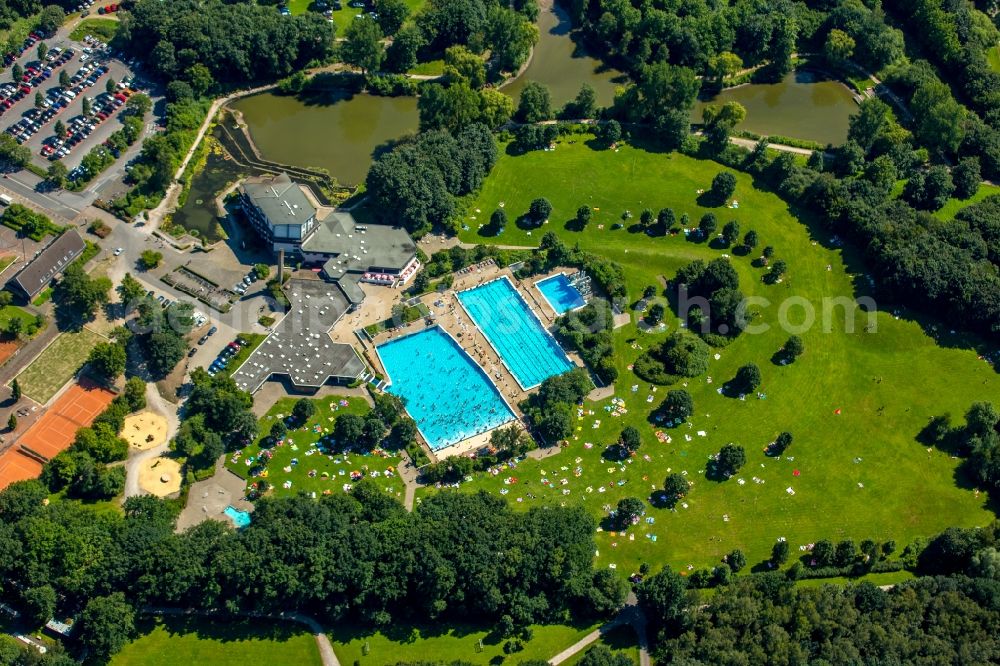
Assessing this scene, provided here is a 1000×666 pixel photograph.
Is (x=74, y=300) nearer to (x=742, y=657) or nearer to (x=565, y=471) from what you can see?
(x=565, y=471)

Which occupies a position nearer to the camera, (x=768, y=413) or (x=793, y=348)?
(x=768, y=413)

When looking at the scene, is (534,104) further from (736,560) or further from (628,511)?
(736,560)

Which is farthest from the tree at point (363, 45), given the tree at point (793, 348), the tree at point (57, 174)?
the tree at point (793, 348)

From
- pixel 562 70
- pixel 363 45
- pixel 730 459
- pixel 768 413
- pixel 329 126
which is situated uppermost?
pixel 363 45

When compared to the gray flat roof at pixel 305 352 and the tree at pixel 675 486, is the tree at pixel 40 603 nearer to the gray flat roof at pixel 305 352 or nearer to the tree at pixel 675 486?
the gray flat roof at pixel 305 352

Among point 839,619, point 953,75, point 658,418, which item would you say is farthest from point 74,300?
point 953,75

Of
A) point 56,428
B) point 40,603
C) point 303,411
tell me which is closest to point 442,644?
point 303,411

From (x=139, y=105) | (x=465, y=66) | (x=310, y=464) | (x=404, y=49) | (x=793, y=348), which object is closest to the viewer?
(x=310, y=464)
